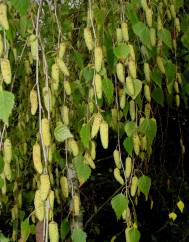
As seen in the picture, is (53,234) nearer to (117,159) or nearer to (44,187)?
(44,187)

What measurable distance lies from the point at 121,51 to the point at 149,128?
8.0 inches

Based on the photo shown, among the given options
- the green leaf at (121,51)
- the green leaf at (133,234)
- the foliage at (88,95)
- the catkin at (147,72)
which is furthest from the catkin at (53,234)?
the catkin at (147,72)

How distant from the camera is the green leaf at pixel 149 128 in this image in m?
1.11

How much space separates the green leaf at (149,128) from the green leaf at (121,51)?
0.18 m

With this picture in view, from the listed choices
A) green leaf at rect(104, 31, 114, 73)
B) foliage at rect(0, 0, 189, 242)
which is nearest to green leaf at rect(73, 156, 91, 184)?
foliage at rect(0, 0, 189, 242)

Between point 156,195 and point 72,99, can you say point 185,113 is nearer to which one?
point 156,195

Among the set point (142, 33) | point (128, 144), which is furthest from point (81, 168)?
point (142, 33)

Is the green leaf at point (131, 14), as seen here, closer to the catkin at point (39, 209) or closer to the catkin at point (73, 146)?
the catkin at point (73, 146)

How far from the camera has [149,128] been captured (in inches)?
43.6

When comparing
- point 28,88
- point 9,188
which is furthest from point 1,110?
point 9,188

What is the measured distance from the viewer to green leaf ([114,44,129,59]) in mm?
985

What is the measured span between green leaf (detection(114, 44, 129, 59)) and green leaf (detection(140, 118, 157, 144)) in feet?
0.60

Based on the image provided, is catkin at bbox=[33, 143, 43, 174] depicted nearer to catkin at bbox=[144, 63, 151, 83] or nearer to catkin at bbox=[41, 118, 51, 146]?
catkin at bbox=[41, 118, 51, 146]

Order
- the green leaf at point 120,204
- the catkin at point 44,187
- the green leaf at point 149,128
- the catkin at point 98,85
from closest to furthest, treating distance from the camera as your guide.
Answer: the catkin at point 44,187
the catkin at point 98,85
the green leaf at point 120,204
the green leaf at point 149,128
